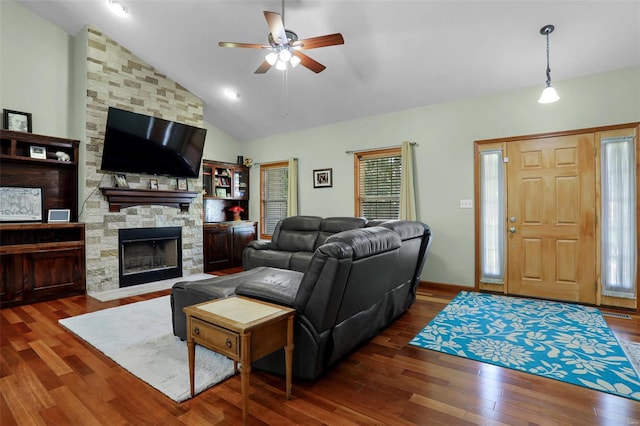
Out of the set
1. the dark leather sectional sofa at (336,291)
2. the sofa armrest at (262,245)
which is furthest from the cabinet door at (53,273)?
the dark leather sectional sofa at (336,291)

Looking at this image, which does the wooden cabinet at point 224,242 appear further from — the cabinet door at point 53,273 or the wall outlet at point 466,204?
the wall outlet at point 466,204

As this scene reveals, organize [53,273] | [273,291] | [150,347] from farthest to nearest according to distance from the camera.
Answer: [53,273]
[150,347]
[273,291]

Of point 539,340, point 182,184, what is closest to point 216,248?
point 182,184

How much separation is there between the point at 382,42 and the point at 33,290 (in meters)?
5.28

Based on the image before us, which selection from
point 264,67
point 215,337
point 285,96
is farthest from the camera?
point 285,96

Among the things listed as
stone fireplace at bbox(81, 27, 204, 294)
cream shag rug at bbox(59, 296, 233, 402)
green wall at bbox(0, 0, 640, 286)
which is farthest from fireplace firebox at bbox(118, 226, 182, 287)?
green wall at bbox(0, 0, 640, 286)

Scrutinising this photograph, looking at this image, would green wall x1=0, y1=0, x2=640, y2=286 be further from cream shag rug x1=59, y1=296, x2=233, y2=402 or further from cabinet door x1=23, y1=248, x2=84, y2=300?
cream shag rug x1=59, y1=296, x2=233, y2=402

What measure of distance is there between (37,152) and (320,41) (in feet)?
13.4

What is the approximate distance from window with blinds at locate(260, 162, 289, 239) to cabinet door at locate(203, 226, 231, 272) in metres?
1.03

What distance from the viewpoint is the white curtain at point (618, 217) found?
367 centimetres

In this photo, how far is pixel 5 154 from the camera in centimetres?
412

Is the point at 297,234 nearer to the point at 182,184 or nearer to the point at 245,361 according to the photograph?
the point at 182,184

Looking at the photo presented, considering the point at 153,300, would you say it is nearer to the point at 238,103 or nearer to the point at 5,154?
the point at 5,154

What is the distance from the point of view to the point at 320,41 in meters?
2.93
